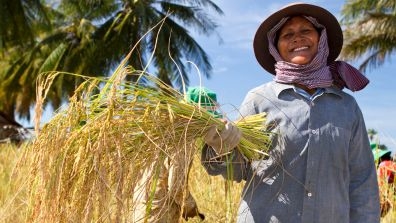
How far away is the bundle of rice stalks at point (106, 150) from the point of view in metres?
1.26

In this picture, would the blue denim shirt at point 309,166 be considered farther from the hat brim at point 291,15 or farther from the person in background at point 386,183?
the person in background at point 386,183

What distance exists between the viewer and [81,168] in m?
1.29

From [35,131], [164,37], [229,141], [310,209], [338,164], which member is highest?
[164,37]

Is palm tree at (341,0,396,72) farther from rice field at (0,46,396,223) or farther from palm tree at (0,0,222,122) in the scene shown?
rice field at (0,46,396,223)

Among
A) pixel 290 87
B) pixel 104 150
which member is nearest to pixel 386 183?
pixel 290 87

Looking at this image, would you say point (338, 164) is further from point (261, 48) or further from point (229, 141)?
point (261, 48)

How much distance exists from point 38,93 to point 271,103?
0.73 m

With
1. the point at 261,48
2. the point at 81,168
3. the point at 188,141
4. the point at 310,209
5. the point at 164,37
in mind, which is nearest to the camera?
the point at 81,168

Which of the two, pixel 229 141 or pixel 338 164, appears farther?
pixel 338 164

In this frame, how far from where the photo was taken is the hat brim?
1787mm

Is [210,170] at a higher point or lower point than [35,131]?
lower

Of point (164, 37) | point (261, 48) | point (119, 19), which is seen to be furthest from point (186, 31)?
point (261, 48)

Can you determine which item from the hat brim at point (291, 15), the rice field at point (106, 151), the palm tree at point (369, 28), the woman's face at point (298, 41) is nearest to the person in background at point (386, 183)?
the hat brim at point (291, 15)

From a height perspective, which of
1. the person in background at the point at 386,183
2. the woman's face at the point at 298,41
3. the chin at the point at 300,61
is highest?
the woman's face at the point at 298,41
